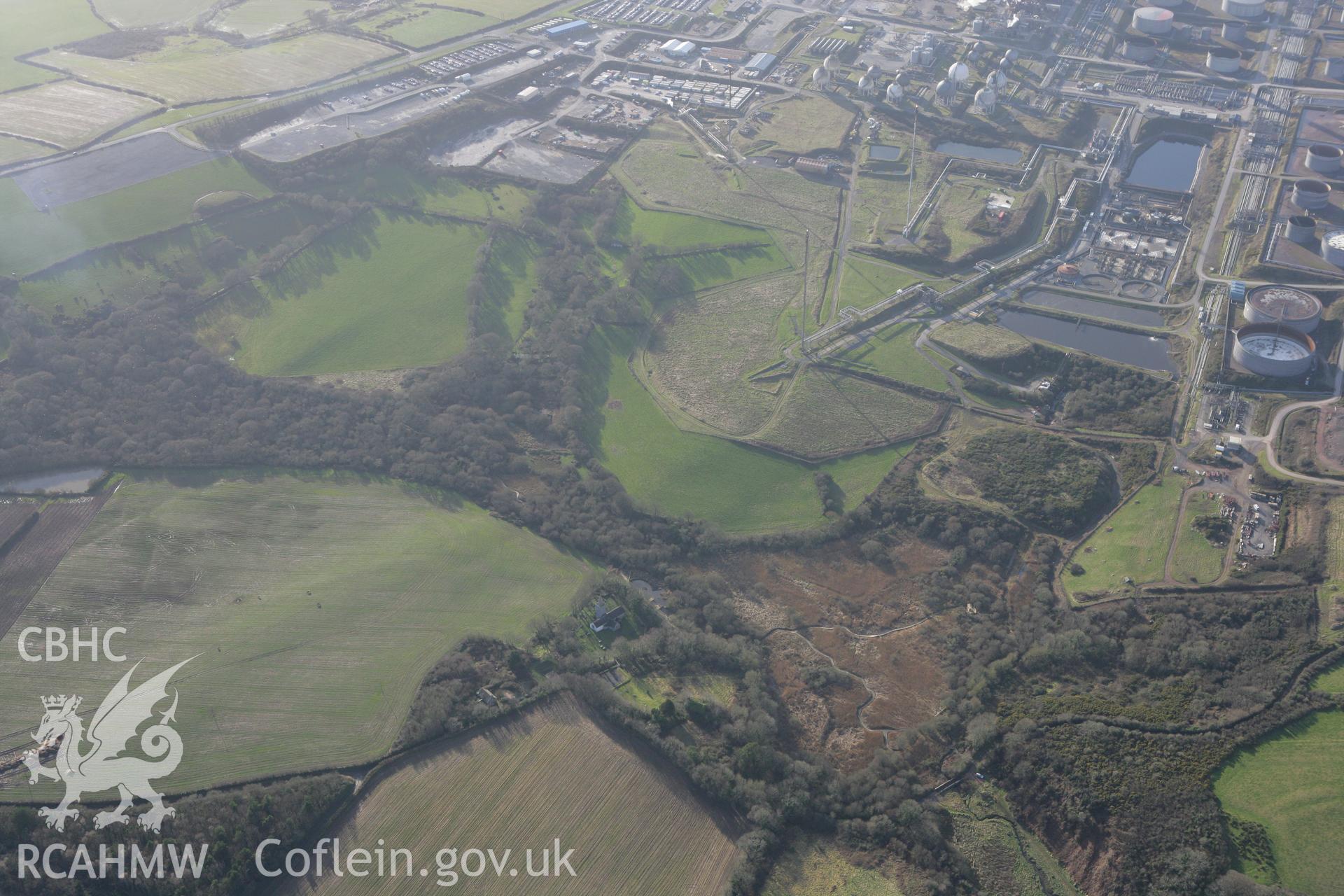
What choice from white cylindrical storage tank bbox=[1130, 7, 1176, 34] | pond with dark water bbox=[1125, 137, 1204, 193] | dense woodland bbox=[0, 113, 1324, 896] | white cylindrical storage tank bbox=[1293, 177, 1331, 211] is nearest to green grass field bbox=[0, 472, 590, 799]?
dense woodland bbox=[0, 113, 1324, 896]

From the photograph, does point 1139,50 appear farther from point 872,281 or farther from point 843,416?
point 843,416

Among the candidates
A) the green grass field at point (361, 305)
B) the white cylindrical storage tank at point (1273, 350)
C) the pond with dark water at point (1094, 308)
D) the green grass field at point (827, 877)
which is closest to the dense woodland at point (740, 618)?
the green grass field at point (827, 877)

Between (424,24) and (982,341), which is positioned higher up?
(424,24)

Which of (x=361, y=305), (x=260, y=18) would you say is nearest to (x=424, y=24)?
(x=260, y=18)

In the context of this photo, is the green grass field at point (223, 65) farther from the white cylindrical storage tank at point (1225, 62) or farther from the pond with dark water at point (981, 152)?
the white cylindrical storage tank at point (1225, 62)

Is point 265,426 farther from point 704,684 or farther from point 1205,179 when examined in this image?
point 1205,179

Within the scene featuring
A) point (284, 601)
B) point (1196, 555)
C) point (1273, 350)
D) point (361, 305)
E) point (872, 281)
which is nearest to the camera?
point (1196, 555)

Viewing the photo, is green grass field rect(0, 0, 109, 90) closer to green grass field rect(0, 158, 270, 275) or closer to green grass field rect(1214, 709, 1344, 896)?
green grass field rect(0, 158, 270, 275)
